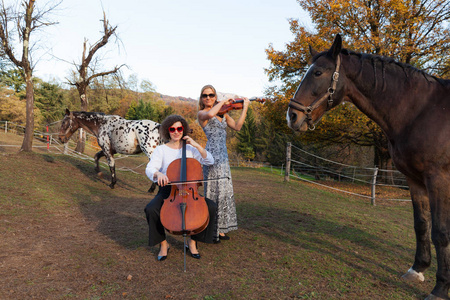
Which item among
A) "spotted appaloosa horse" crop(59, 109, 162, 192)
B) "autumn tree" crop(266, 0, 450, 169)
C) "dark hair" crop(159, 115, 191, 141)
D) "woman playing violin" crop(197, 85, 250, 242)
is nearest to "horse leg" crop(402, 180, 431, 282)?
"woman playing violin" crop(197, 85, 250, 242)

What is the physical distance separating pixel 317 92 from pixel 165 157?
1.85 m

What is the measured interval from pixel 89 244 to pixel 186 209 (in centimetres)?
180

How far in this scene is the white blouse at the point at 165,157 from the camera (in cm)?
316

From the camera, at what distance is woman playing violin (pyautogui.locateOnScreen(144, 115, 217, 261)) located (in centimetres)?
322

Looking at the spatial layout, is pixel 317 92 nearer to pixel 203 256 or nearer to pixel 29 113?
pixel 203 256

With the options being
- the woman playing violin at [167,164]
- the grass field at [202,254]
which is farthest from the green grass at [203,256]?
the woman playing violin at [167,164]

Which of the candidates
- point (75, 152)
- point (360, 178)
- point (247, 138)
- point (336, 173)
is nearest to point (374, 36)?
point (336, 173)

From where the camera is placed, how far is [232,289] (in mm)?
2631

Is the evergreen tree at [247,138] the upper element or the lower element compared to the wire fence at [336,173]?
upper

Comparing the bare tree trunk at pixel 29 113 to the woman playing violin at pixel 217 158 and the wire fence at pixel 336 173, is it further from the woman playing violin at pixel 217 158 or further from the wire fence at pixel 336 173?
the woman playing violin at pixel 217 158

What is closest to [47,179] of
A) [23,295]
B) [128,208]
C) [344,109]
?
[128,208]

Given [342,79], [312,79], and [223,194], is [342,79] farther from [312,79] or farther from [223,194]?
A: [223,194]

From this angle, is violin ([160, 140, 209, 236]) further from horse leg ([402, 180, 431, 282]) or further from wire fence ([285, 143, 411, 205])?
wire fence ([285, 143, 411, 205])

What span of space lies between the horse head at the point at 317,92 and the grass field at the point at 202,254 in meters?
1.66
